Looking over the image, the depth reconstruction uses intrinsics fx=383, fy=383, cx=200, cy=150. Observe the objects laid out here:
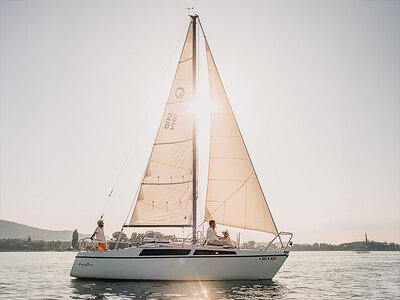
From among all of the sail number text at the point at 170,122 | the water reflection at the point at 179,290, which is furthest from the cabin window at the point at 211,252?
the sail number text at the point at 170,122

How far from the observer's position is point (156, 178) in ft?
62.3

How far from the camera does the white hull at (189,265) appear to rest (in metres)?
16.5

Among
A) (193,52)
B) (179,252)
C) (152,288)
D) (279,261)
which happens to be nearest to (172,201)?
(179,252)

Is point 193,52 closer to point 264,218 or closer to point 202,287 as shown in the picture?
point 264,218

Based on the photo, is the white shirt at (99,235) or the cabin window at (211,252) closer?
the cabin window at (211,252)

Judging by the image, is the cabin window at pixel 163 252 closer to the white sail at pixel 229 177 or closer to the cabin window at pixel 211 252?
the cabin window at pixel 211 252

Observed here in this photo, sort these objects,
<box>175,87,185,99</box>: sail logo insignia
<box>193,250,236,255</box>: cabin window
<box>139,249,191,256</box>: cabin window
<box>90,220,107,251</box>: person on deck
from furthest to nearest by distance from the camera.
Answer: <box>175,87,185,99</box>: sail logo insignia → <box>90,220,107,251</box>: person on deck → <box>139,249,191,256</box>: cabin window → <box>193,250,236,255</box>: cabin window

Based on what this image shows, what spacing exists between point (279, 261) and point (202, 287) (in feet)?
12.4

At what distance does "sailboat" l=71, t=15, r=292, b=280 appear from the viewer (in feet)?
54.9

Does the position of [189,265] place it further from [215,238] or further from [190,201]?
[190,201]

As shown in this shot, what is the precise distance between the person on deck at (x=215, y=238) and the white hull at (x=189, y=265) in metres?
0.51

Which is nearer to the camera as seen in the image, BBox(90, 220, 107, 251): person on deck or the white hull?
the white hull

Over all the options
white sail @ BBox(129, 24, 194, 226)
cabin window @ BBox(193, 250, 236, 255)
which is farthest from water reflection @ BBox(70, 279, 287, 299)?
white sail @ BBox(129, 24, 194, 226)

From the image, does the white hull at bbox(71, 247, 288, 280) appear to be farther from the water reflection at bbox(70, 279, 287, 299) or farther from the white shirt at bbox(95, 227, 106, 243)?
the white shirt at bbox(95, 227, 106, 243)
